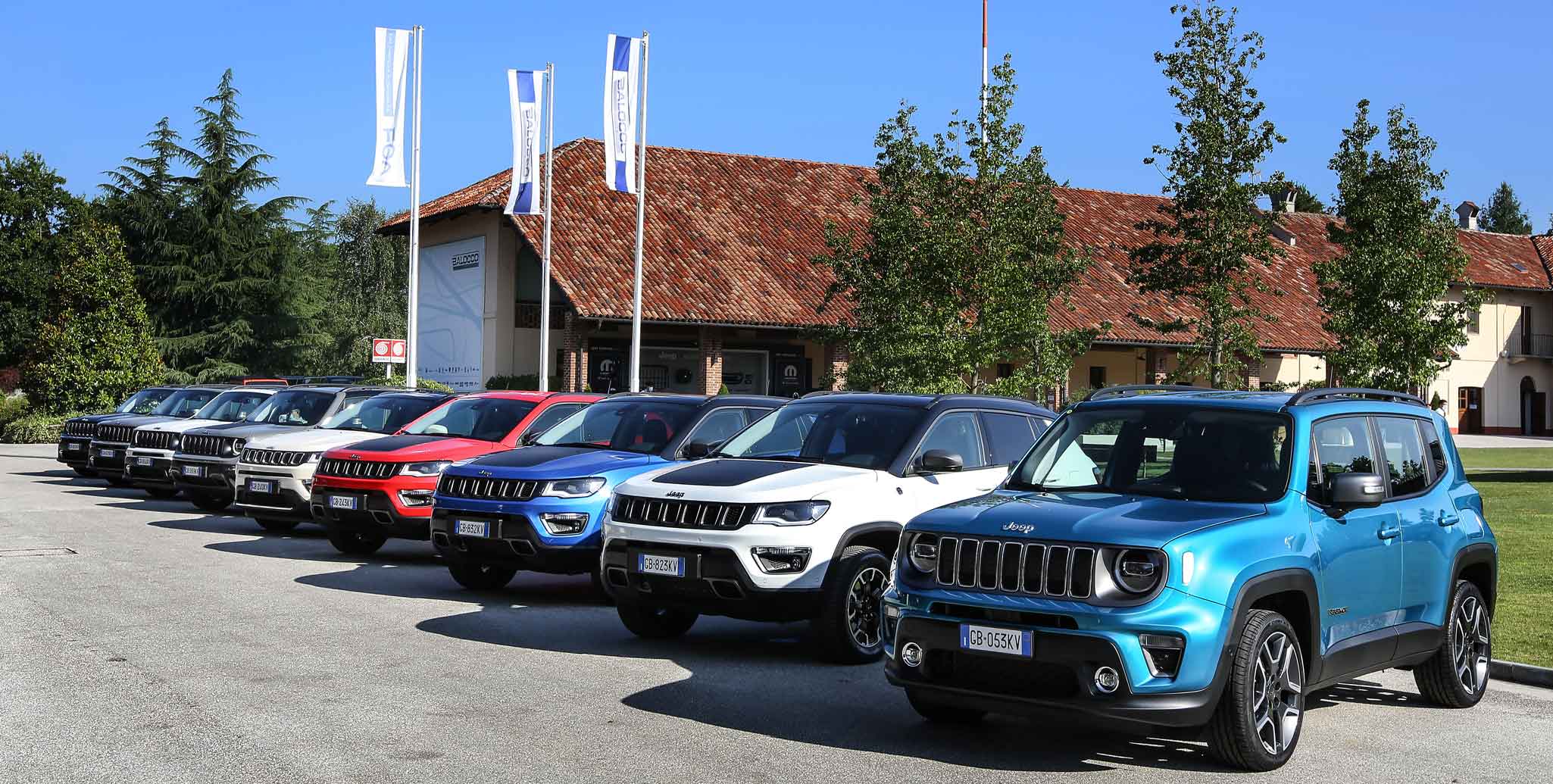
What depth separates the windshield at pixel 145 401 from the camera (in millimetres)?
24906

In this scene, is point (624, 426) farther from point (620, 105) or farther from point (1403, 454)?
point (620, 105)

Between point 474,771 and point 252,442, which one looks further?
point 252,442

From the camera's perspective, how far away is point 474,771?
642cm

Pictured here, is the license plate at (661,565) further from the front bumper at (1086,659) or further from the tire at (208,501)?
the tire at (208,501)

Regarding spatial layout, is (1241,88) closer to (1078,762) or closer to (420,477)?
(420,477)

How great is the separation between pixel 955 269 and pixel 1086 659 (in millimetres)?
18659

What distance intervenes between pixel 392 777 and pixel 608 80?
25791 mm

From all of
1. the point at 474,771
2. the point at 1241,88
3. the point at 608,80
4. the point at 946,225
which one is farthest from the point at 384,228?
the point at 474,771

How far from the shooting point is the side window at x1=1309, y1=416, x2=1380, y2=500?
7.44m

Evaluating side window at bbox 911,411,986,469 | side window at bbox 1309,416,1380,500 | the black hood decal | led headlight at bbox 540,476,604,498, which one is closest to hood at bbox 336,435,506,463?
led headlight at bbox 540,476,604,498

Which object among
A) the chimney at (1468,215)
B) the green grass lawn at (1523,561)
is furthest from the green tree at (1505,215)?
the green grass lawn at (1523,561)

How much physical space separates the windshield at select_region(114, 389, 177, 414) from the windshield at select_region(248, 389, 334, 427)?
5.26m

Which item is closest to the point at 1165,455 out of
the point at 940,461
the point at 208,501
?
the point at 940,461

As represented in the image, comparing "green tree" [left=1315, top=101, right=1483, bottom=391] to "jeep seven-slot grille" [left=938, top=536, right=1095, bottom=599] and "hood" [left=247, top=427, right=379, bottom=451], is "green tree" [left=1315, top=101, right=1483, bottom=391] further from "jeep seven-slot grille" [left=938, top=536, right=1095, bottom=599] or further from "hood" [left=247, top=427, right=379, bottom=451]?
"jeep seven-slot grille" [left=938, top=536, right=1095, bottom=599]
